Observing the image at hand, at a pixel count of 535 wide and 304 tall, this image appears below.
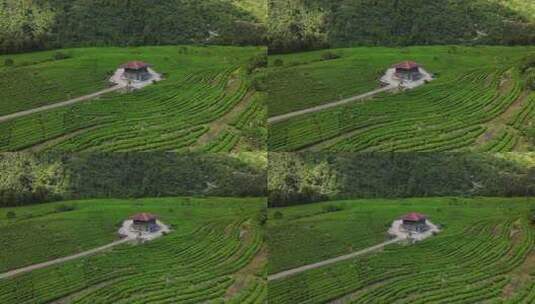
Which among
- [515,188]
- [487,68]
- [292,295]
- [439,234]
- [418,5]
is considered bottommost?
[292,295]

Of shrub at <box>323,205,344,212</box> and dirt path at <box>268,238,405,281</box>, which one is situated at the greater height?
shrub at <box>323,205,344,212</box>

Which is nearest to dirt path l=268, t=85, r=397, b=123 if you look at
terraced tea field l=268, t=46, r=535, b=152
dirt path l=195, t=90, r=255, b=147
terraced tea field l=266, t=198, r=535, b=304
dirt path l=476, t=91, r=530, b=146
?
terraced tea field l=268, t=46, r=535, b=152

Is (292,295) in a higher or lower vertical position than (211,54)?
lower

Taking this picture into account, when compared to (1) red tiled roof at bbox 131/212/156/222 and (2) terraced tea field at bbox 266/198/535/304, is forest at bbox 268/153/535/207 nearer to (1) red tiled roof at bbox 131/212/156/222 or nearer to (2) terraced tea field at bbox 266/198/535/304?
(2) terraced tea field at bbox 266/198/535/304

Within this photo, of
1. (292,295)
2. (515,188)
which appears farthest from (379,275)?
(515,188)

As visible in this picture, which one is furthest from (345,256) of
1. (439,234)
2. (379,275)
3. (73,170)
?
(73,170)

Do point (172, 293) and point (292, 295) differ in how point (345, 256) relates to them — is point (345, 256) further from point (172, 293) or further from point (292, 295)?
point (172, 293)

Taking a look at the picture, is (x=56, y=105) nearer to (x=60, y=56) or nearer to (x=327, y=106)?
(x=60, y=56)
